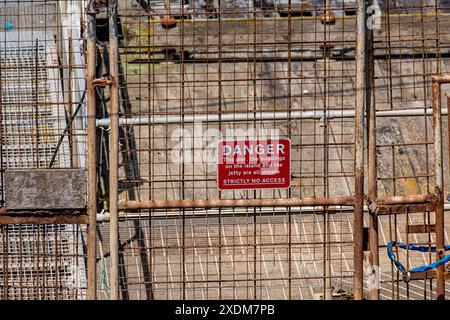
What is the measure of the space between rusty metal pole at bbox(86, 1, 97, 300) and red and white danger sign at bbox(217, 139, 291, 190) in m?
1.10

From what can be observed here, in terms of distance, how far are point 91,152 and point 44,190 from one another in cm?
53

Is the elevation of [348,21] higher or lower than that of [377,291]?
higher

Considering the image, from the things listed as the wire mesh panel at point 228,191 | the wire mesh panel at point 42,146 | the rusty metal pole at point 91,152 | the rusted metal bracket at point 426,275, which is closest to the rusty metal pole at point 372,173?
the rusted metal bracket at point 426,275

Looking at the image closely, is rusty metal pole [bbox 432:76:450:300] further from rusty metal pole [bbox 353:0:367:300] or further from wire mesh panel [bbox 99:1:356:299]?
wire mesh panel [bbox 99:1:356:299]

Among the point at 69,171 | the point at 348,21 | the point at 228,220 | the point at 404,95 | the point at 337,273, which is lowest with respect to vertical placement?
the point at 337,273

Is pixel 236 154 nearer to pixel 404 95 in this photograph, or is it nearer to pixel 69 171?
pixel 69 171

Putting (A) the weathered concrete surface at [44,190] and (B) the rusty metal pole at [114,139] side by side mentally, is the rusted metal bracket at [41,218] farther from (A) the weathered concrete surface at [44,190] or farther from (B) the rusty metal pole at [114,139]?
(B) the rusty metal pole at [114,139]

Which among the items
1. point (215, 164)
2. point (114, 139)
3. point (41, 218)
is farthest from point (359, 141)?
point (41, 218)

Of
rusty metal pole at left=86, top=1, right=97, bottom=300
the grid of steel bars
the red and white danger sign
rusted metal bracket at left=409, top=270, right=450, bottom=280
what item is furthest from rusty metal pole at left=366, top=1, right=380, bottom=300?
rusty metal pole at left=86, top=1, right=97, bottom=300

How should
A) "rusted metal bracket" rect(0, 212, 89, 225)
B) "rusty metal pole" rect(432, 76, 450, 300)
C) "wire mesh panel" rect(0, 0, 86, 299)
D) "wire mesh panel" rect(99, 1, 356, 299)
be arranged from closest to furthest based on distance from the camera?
"rusted metal bracket" rect(0, 212, 89, 225), "rusty metal pole" rect(432, 76, 450, 300), "wire mesh panel" rect(0, 0, 86, 299), "wire mesh panel" rect(99, 1, 356, 299)

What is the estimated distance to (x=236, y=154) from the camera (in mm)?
7453

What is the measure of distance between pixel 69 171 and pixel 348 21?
18.5 ft

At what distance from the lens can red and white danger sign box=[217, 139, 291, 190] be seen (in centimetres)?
745
